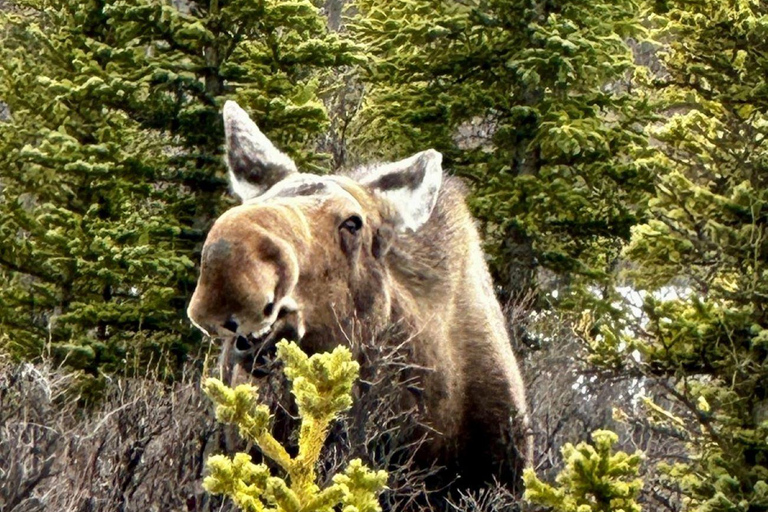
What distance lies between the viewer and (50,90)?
43.5 feet

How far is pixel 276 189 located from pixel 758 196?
2.36 meters

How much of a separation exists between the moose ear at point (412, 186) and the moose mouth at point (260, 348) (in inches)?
60.4

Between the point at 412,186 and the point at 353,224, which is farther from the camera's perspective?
the point at 412,186

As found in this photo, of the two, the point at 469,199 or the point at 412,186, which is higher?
the point at 412,186

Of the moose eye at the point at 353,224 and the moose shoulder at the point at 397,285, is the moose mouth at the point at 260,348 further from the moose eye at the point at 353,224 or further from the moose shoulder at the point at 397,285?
the moose eye at the point at 353,224

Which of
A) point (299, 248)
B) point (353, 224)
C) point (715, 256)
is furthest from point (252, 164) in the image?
point (715, 256)

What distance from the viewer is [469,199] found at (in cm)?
1644

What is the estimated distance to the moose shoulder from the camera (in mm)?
5680

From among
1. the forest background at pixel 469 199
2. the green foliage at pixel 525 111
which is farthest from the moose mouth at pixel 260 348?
the green foliage at pixel 525 111

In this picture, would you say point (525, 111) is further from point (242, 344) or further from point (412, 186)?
point (242, 344)

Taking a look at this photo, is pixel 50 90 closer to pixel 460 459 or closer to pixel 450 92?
pixel 450 92

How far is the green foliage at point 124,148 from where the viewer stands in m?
13.2

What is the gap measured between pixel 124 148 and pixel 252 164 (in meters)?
7.50

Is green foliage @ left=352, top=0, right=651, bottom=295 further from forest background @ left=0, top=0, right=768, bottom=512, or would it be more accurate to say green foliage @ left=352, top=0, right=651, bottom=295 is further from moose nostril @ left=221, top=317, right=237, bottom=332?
moose nostril @ left=221, top=317, right=237, bottom=332
